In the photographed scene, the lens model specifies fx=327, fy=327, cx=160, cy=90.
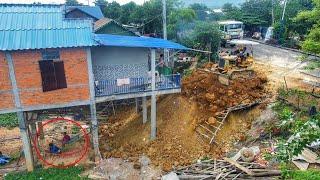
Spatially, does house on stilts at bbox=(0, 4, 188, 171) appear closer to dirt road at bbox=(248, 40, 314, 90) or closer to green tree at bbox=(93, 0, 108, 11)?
dirt road at bbox=(248, 40, 314, 90)

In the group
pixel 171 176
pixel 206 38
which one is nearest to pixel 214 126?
pixel 171 176

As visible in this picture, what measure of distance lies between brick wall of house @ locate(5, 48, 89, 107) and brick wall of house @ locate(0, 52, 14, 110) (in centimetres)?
45

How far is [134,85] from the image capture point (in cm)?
1873

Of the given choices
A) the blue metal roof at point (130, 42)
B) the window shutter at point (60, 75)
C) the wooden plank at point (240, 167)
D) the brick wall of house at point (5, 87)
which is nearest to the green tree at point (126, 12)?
the blue metal roof at point (130, 42)

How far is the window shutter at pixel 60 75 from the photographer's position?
16.5 meters

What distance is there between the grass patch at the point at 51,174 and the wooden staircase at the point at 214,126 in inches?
285

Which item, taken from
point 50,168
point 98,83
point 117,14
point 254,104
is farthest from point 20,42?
point 117,14

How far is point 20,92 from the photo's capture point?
53.9 feet

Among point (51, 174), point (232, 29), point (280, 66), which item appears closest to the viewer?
point (51, 174)

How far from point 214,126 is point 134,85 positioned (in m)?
5.35

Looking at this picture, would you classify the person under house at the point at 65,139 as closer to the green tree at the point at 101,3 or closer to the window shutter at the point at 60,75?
the window shutter at the point at 60,75

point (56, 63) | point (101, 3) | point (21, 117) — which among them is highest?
point (101, 3)

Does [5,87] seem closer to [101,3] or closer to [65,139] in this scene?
[65,139]

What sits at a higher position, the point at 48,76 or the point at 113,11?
the point at 113,11
